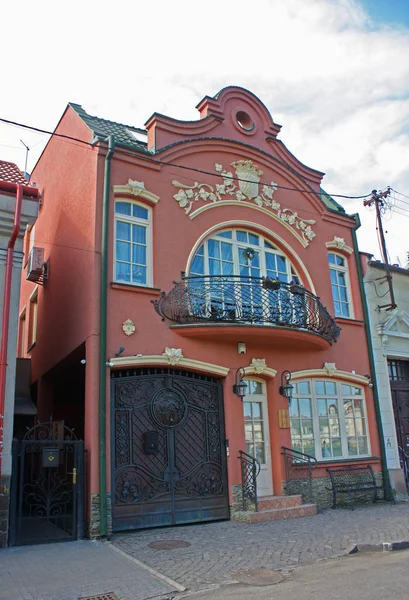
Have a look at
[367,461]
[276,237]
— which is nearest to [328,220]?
[276,237]

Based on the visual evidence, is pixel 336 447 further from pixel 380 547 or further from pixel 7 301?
pixel 7 301

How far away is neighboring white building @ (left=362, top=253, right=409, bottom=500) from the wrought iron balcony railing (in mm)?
3433

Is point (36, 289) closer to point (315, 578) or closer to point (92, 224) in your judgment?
point (92, 224)

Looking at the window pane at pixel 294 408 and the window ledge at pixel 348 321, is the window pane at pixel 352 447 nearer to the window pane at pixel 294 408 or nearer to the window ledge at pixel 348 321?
the window pane at pixel 294 408

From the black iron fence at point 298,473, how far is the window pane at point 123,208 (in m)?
6.36

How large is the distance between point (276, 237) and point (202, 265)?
96.9 inches

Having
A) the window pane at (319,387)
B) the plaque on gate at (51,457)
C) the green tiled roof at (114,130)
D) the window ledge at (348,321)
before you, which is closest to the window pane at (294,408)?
the window pane at (319,387)

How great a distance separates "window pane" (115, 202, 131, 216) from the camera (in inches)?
460

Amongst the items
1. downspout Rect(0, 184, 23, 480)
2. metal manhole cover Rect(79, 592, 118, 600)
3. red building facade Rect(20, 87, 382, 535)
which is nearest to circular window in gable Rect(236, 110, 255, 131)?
red building facade Rect(20, 87, 382, 535)

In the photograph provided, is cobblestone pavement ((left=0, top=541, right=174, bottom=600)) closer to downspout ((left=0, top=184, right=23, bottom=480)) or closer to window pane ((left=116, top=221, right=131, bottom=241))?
downspout ((left=0, top=184, right=23, bottom=480))

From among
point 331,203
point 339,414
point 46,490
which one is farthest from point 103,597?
point 331,203

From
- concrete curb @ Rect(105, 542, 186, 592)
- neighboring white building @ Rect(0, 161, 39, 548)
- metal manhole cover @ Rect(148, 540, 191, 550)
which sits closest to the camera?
concrete curb @ Rect(105, 542, 186, 592)

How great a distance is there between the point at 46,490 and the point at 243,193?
829 cm

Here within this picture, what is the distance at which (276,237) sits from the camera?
1388cm
